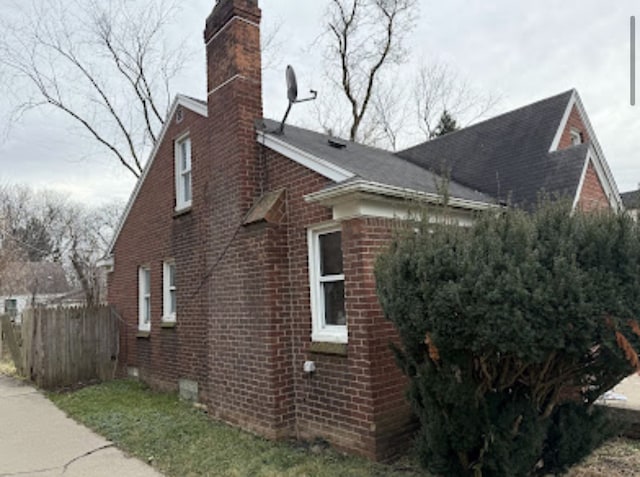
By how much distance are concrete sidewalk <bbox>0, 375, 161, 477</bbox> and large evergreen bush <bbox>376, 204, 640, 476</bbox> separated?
11.4 ft

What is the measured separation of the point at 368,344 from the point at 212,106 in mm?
4874

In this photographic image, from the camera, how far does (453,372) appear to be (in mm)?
3912

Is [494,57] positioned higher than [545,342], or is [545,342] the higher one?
[494,57]

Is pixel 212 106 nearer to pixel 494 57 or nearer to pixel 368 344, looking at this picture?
pixel 368 344

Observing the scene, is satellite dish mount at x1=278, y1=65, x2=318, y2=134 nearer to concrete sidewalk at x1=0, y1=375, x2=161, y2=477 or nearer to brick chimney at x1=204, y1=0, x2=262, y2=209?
brick chimney at x1=204, y1=0, x2=262, y2=209

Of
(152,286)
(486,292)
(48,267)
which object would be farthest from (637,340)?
(48,267)

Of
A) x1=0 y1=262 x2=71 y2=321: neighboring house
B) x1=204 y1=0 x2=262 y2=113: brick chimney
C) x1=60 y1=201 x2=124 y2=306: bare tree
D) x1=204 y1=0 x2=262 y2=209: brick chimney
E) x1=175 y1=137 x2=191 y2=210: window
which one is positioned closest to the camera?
x1=204 y1=0 x2=262 y2=209: brick chimney

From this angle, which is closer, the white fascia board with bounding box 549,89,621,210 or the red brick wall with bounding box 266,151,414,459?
the red brick wall with bounding box 266,151,414,459

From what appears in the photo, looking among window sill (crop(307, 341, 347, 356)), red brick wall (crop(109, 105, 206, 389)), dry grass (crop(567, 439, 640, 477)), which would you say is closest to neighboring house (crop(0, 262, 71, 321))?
red brick wall (crop(109, 105, 206, 389))

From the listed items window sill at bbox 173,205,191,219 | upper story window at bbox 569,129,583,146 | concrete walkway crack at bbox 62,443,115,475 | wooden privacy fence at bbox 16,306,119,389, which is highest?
upper story window at bbox 569,129,583,146

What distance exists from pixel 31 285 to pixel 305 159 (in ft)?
127

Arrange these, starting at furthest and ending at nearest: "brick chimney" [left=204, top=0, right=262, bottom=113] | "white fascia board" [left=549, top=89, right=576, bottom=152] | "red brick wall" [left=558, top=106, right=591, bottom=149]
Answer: "red brick wall" [left=558, top=106, right=591, bottom=149] → "white fascia board" [left=549, top=89, right=576, bottom=152] → "brick chimney" [left=204, top=0, right=262, bottom=113]

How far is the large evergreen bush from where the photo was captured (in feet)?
11.2

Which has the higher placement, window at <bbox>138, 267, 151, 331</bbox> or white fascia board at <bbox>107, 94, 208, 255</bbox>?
white fascia board at <bbox>107, 94, 208, 255</bbox>
